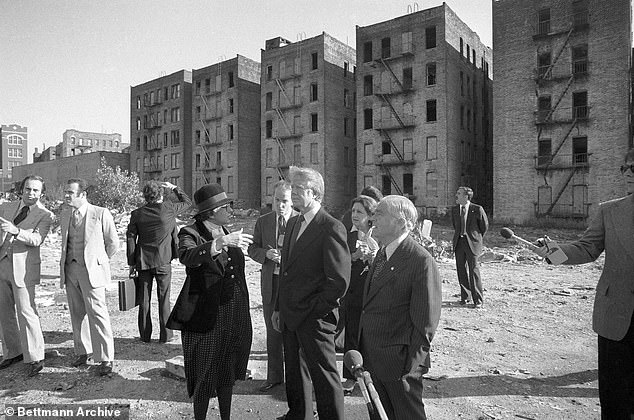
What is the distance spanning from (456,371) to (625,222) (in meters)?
3.00

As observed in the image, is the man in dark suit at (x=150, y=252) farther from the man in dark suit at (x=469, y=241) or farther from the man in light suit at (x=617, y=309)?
the man in dark suit at (x=469, y=241)

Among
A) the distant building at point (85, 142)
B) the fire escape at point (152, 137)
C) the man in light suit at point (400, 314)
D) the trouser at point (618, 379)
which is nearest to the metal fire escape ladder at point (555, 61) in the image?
the trouser at point (618, 379)

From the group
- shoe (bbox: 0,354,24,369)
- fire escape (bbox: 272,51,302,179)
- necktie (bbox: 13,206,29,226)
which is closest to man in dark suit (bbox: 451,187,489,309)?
necktie (bbox: 13,206,29,226)

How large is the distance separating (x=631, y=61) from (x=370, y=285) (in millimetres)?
36116

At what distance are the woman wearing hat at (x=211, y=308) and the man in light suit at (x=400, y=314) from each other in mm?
1159

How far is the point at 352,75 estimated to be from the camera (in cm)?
4375

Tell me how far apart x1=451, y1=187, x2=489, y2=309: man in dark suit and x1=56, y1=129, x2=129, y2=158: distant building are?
83.8 meters

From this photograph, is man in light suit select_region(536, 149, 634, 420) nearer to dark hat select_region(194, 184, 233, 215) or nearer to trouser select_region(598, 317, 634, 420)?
trouser select_region(598, 317, 634, 420)

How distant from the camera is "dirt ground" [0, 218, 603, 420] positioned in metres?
4.54

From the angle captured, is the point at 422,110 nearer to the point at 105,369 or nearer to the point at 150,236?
the point at 150,236

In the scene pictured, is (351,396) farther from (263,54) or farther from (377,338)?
(263,54)

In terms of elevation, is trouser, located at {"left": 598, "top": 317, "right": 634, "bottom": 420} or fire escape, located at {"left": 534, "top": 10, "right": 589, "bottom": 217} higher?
fire escape, located at {"left": 534, "top": 10, "right": 589, "bottom": 217}

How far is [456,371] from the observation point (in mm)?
5566

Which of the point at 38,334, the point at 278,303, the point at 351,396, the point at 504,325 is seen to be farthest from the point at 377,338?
the point at 504,325
